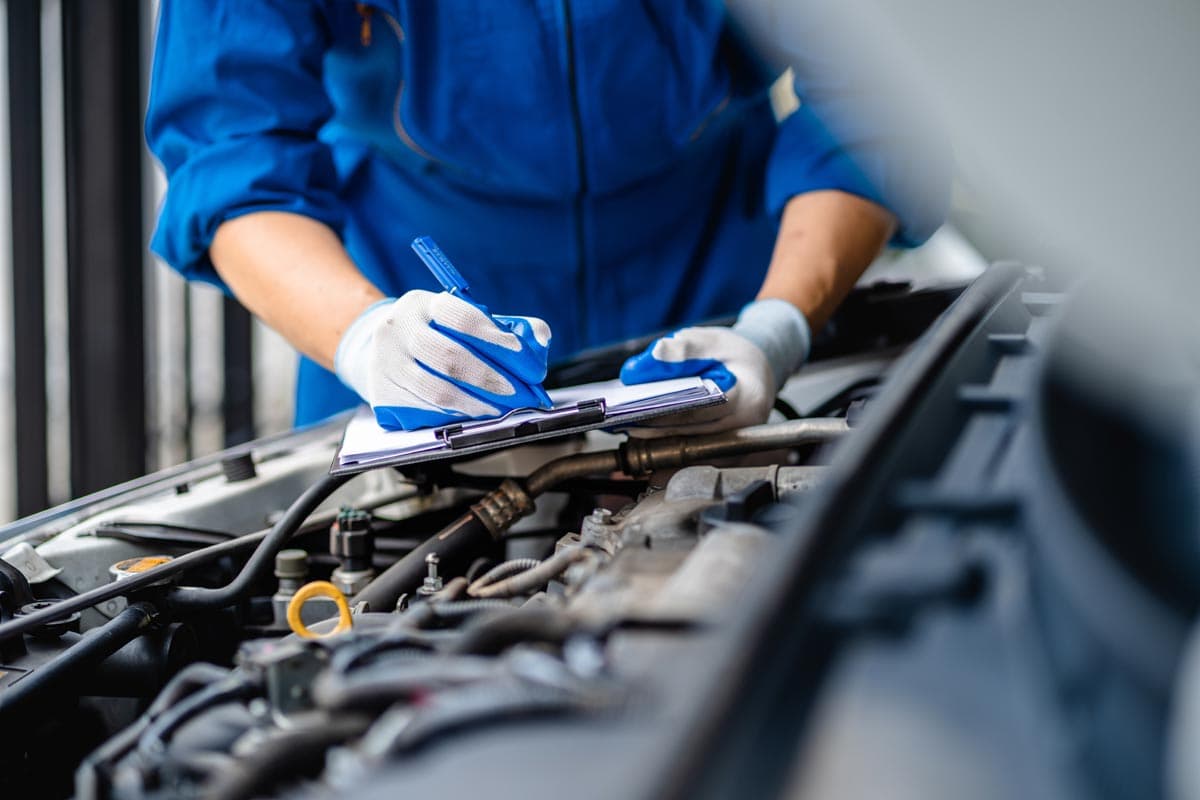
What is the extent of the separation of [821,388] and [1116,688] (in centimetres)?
112

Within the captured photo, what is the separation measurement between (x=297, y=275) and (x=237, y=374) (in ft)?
10.1

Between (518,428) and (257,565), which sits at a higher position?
(518,428)

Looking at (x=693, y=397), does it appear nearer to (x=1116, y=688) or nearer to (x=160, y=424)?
(x=1116, y=688)

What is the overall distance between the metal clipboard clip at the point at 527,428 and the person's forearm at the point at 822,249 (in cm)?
57

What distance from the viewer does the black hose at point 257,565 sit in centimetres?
89

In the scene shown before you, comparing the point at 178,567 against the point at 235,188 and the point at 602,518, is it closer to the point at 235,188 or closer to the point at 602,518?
the point at 602,518

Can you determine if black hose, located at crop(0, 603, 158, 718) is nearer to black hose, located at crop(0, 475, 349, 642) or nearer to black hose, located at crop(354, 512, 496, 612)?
black hose, located at crop(0, 475, 349, 642)

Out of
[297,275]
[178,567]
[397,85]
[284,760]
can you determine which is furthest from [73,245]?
[284,760]

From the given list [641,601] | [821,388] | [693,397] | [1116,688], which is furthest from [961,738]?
[821,388]

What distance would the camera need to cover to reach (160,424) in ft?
12.5

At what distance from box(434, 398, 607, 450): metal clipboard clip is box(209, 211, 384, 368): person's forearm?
1.32 ft

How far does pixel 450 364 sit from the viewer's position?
3.35 feet

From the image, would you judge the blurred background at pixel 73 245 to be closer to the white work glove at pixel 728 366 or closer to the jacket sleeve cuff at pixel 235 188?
the jacket sleeve cuff at pixel 235 188

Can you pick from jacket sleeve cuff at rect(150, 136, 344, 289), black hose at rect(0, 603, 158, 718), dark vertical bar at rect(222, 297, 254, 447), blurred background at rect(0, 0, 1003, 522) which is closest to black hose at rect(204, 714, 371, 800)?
black hose at rect(0, 603, 158, 718)
